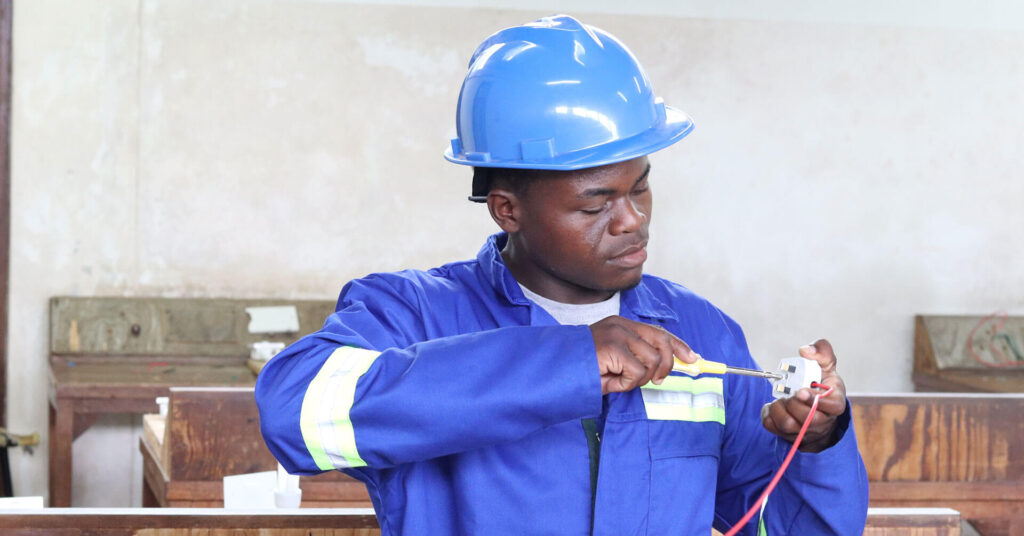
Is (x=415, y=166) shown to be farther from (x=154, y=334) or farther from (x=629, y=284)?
(x=629, y=284)

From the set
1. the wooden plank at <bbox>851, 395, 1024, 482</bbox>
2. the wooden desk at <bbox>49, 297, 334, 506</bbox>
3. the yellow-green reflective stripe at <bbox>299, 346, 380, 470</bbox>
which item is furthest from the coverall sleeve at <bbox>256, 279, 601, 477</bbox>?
the wooden desk at <bbox>49, 297, 334, 506</bbox>

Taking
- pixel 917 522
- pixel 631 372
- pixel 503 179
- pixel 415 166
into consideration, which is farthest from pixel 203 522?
pixel 415 166

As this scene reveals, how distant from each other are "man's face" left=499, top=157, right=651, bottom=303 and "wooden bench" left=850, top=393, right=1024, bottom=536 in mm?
1572

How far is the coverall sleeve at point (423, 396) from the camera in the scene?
3.88ft

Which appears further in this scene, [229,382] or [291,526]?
[229,382]

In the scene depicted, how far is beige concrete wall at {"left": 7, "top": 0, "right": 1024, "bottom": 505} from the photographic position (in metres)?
4.68

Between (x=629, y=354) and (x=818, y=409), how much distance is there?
10.8 inches

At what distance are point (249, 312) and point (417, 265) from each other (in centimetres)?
78

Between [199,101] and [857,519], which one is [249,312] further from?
[857,519]

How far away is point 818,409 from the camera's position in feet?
4.28

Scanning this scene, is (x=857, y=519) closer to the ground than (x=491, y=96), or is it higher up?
closer to the ground

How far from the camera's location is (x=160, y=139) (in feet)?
15.4

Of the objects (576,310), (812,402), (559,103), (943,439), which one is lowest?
(943,439)

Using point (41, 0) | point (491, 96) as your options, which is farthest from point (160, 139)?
point (491, 96)
